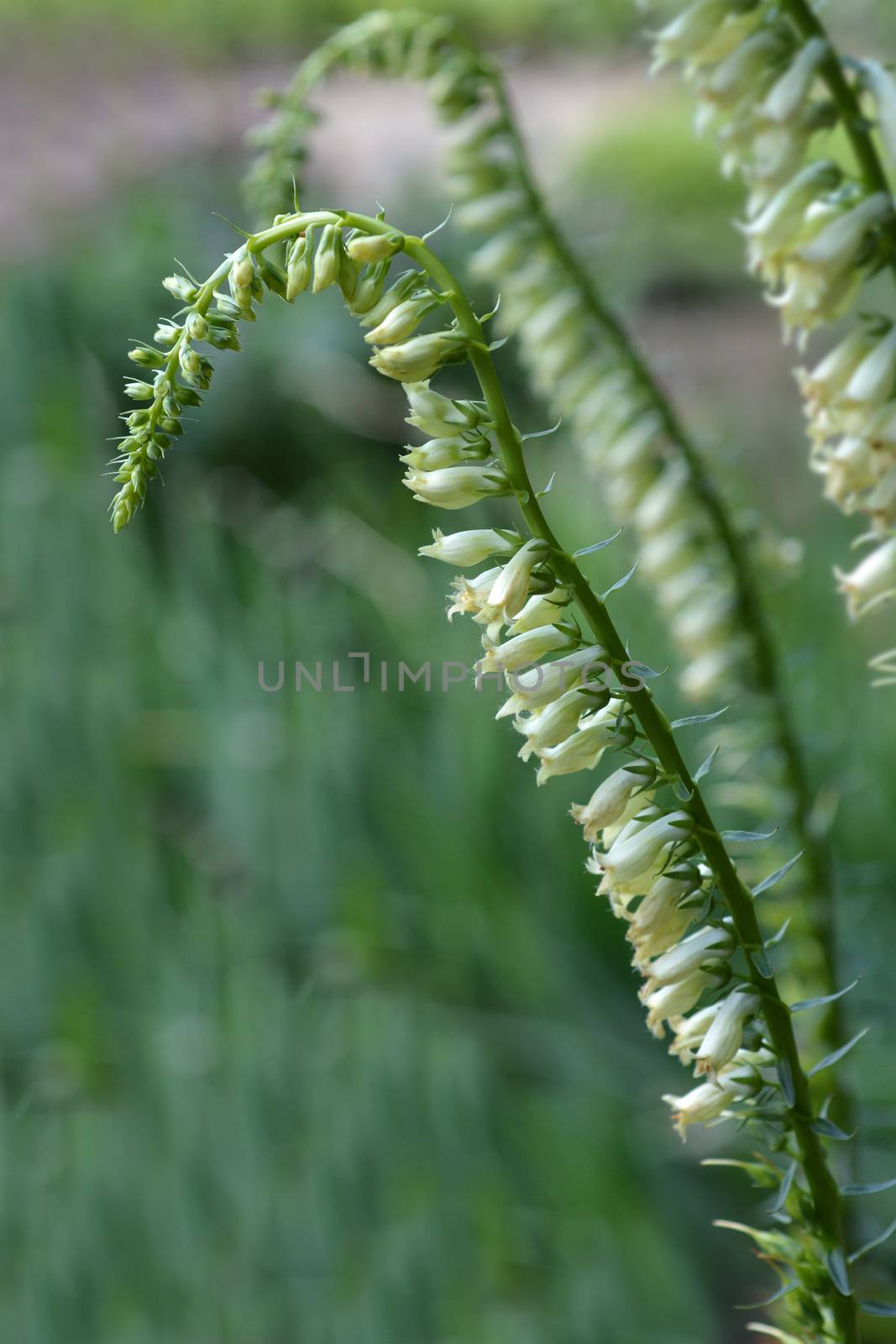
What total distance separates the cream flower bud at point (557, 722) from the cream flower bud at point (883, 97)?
19 centimetres

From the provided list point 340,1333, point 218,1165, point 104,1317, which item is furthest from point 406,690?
point 104,1317

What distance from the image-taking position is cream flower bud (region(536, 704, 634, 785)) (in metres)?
0.29

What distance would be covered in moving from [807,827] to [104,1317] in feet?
3.47

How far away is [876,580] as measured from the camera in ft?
1.30

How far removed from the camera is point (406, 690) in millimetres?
1252

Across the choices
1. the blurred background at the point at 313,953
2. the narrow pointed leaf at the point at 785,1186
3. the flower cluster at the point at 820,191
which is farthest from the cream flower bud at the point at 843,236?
the blurred background at the point at 313,953

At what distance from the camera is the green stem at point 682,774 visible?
0.26 m

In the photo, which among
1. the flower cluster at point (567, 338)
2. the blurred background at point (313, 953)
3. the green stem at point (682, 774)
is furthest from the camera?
the blurred background at point (313, 953)

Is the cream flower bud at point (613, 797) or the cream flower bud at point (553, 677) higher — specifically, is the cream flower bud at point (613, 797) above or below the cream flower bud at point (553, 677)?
below

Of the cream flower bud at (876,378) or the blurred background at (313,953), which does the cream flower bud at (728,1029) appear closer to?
the cream flower bud at (876,378)

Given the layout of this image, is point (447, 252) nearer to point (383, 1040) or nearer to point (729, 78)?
point (383, 1040)

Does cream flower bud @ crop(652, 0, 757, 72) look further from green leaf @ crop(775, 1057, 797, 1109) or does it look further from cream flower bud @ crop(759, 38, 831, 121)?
green leaf @ crop(775, 1057, 797, 1109)

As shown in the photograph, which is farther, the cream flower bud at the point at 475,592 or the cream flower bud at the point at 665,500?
the cream flower bud at the point at 665,500

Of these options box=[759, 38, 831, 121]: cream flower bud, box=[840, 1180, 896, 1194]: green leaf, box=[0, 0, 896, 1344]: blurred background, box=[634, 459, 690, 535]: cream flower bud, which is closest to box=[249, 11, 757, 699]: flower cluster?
box=[634, 459, 690, 535]: cream flower bud
